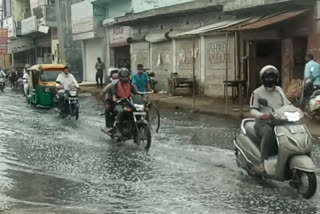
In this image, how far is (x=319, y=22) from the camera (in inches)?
648

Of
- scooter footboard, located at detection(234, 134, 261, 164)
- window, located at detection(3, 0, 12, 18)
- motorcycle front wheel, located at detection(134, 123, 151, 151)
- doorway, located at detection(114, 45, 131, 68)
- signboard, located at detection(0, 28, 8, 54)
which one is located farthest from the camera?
window, located at detection(3, 0, 12, 18)

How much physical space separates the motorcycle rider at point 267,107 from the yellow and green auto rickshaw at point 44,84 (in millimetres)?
14362

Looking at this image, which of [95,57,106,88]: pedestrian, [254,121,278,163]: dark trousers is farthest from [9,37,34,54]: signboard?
[254,121,278,163]: dark trousers

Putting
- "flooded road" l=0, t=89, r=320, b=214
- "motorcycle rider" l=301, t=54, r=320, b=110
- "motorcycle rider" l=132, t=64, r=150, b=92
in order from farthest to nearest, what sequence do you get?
"motorcycle rider" l=132, t=64, r=150, b=92 → "motorcycle rider" l=301, t=54, r=320, b=110 → "flooded road" l=0, t=89, r=320, b=214

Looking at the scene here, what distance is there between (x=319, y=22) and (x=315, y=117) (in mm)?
3755

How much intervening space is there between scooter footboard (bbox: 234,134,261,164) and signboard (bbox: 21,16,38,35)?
1535 inches

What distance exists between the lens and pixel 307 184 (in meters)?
7.11

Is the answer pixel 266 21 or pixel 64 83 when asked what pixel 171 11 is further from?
pixel 266 21

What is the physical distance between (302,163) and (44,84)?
1607 centimetres

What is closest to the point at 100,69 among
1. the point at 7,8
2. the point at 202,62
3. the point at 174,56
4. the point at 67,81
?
the point at 174,56

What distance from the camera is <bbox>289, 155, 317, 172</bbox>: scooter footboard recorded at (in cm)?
687

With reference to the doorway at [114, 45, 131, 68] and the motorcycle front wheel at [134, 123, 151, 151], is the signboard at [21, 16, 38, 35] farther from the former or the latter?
the motorcycle front wheel at [134, 123, 151, 151]

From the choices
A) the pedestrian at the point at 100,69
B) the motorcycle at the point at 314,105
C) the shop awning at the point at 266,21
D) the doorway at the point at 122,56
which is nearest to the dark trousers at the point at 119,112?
the motorcycle at the point at 314,105

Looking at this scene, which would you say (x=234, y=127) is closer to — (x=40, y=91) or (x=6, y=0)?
(x=40, y=91)
